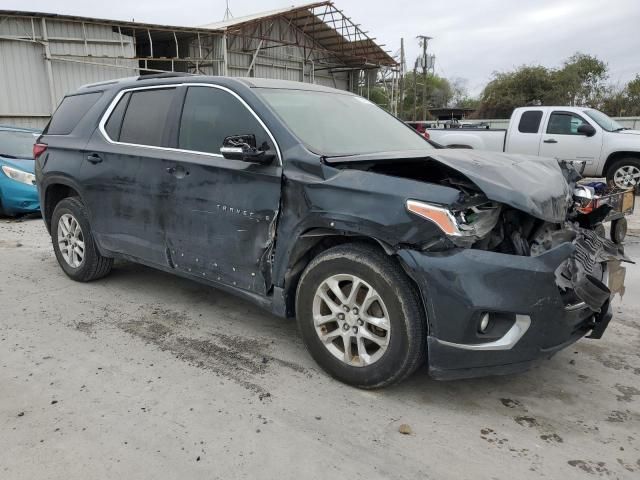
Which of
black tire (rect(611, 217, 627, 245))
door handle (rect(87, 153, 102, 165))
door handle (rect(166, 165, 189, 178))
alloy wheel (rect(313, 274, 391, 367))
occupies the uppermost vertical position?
door handle (rect(87, 153, 102, 165))

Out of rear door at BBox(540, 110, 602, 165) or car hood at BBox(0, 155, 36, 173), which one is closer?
car hood at BBox(0, 155, 36, 173)

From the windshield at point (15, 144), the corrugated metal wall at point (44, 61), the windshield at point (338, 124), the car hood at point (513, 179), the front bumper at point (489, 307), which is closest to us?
the front bumper at point (489, 307)

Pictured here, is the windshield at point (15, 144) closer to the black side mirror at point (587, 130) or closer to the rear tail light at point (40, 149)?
the rear tail light at point (40, 149)

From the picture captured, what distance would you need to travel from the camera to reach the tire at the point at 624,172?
1077 cm

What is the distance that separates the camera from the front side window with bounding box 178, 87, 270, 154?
3547 mm

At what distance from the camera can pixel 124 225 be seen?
4.34 meters

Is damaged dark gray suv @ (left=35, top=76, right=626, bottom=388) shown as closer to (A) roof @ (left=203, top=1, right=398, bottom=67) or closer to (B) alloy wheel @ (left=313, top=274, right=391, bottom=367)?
(B) alloy wheel @ (left=313, top=274, right=391, bottom=367)

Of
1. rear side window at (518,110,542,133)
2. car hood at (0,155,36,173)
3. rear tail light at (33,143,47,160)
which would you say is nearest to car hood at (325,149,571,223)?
rear tail light at (33,143,47,160)

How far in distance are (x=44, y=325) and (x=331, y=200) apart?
8.40ft

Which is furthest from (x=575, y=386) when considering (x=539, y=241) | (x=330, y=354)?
(x=330, y=354)

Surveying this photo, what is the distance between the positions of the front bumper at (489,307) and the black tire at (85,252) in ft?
10.8

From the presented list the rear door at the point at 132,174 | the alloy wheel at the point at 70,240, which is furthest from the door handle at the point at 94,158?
the alloy wheel at the point at 70,240

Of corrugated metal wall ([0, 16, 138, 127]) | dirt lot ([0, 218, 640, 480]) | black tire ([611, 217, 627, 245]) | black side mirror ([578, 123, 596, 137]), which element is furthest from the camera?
corrugated metal wall ([0, 16, 138, 127])

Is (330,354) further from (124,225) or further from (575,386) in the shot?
(124,225)
